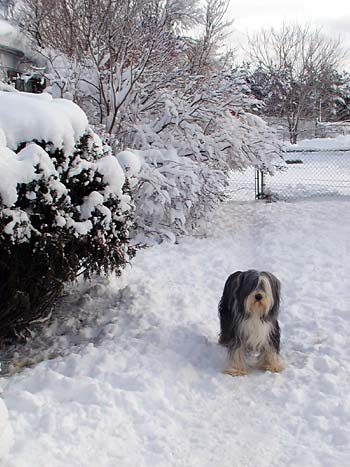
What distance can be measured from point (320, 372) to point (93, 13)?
7680 millimetres

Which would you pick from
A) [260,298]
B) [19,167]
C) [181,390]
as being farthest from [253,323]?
[19,167]

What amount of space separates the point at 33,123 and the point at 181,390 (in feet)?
7.61

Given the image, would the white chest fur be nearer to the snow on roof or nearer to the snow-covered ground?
the snow on roof

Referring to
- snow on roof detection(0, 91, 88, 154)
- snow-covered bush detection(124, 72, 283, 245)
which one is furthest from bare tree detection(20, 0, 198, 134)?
snow on roof detection(0, 91, 88, 154)

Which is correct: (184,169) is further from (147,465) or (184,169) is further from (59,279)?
(147,465)

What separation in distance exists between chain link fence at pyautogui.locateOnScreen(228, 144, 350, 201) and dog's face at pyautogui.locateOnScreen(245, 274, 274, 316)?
24.4 ft

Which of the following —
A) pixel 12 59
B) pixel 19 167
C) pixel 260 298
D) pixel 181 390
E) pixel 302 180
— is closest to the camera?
pixel 19 167

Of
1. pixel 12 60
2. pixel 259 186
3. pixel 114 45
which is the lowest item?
pixel 259 186

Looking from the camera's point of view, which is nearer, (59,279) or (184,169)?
(59,279)

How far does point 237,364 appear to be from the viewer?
4395mm

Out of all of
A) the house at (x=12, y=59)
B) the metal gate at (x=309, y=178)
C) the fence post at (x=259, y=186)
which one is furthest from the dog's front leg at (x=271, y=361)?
the house at (x=12, y=59)

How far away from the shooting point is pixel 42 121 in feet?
14.1

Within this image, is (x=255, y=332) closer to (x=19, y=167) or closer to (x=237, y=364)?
(x=237, y=364)

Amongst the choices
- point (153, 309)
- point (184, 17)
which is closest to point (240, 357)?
point (153, 309)
